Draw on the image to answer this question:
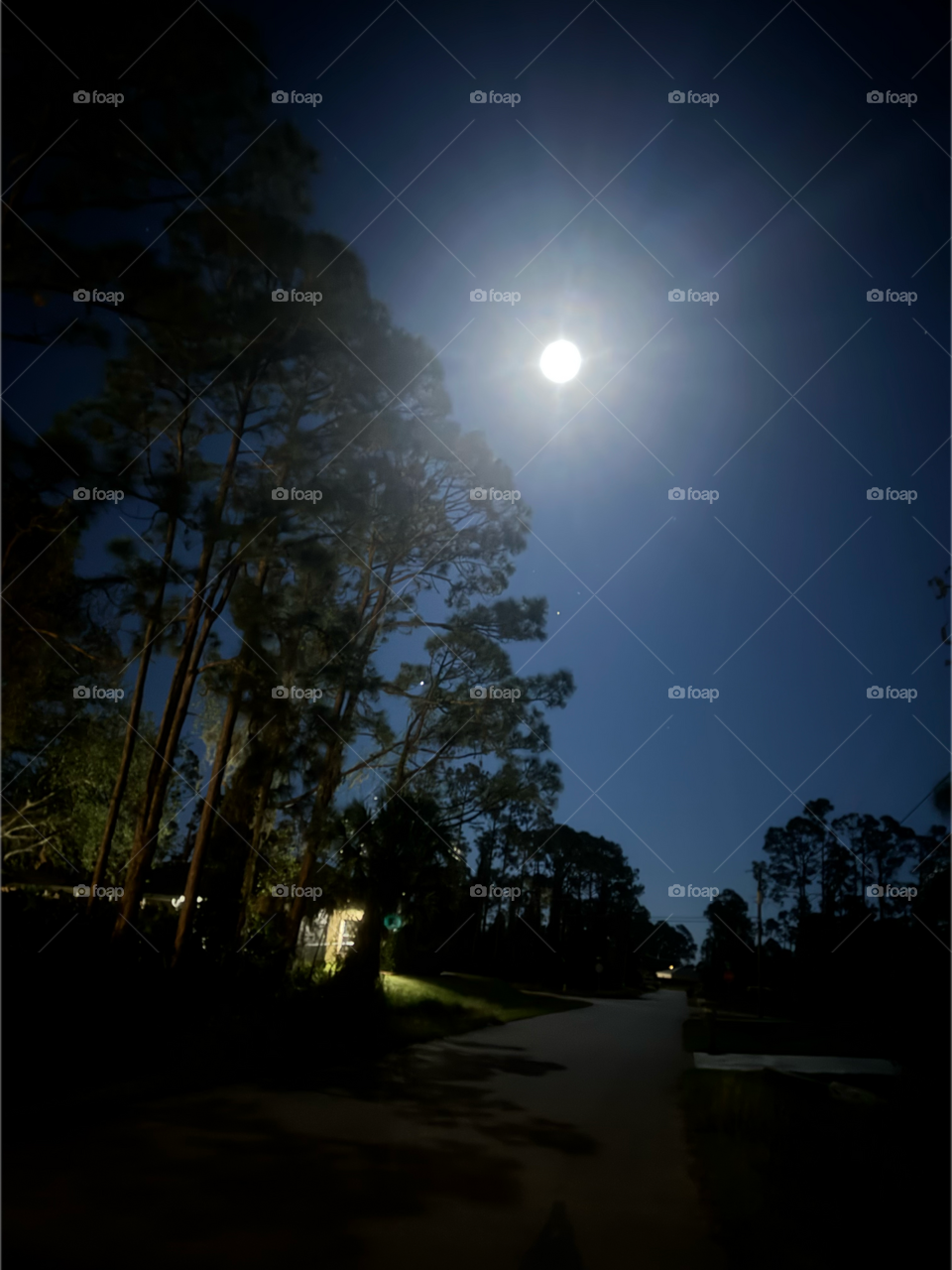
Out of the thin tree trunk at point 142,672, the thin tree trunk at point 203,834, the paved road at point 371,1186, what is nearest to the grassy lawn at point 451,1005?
the thin tree trunk at point 203,834

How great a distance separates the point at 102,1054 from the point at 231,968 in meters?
4.44

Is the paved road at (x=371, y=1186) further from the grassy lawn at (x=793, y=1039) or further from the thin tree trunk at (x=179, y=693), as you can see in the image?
the grassy lawn at (x=793, y=1039)

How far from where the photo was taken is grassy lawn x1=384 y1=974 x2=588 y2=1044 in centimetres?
1742

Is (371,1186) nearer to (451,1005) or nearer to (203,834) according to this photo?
(203,834)

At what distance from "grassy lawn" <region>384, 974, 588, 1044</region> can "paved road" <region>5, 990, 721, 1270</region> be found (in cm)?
741

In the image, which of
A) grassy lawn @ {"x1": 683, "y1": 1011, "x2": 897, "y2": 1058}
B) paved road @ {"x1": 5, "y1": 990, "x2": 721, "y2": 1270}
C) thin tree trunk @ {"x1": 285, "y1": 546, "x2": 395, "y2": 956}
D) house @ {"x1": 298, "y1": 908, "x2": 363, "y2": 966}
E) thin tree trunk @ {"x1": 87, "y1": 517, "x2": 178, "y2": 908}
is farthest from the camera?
house @ {"x1": 298, "y1": 908, "x2": 363, "y2": 966}

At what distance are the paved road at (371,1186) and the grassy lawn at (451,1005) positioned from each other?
7.41 meters

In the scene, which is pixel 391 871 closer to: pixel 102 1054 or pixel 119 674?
pixel 119 674

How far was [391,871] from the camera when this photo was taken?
818 inches

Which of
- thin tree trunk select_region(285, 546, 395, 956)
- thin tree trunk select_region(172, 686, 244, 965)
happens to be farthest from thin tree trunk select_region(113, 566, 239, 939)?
thin tree trunk select_region(285, 546, 395, 956)

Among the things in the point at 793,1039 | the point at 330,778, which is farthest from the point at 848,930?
the point at 330,778

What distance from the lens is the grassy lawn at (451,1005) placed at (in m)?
17.4

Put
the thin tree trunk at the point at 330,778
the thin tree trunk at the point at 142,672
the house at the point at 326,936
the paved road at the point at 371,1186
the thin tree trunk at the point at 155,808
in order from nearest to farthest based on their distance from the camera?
the paved road at the point at 371,1186, the thin tree trunk at the point at 155,808, the thin tree trunk at the point at 142,672, the thin tree trunk at the point at 330,778, the house at the point at 326,936

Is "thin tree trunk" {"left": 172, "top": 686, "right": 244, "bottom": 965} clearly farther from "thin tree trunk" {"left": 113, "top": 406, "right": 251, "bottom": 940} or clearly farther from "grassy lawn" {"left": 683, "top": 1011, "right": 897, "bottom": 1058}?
"grassy lawn" {"left": 683, "top": 1011, "right": 897, "bottom": 1058}
